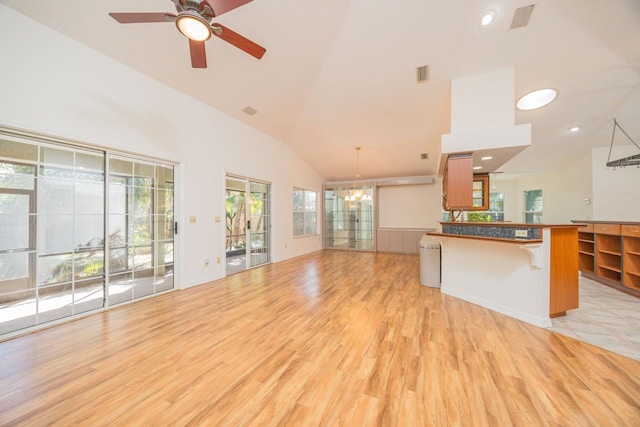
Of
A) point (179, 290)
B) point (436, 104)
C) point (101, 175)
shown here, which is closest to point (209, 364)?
point (179, 290)

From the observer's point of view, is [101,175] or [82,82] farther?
[101,175]

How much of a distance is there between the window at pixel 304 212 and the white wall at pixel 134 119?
4.13ft

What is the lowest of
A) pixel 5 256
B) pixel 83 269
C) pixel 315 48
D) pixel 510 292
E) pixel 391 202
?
pixel 510 292

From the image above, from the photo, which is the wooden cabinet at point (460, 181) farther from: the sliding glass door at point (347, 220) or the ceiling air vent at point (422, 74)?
the sliding glass door at point (347, 220)

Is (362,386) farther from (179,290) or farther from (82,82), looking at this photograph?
(82,82)

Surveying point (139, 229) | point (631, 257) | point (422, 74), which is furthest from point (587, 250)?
point (139, 229)

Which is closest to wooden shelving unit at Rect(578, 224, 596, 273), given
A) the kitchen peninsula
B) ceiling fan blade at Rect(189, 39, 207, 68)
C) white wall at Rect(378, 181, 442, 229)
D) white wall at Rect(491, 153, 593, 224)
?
white wall at Rect(491, 153, 593, 224)

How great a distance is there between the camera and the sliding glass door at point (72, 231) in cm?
252

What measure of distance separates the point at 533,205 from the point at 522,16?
8.84m

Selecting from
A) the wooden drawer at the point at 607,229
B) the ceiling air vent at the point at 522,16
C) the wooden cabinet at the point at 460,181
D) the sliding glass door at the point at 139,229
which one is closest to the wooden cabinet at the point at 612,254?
the wooden drawer at the point at 607,229

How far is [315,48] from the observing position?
3391 mm

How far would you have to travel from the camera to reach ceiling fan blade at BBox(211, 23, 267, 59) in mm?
2041

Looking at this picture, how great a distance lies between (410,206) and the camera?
8055mm

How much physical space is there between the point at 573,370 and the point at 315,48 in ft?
14.5
